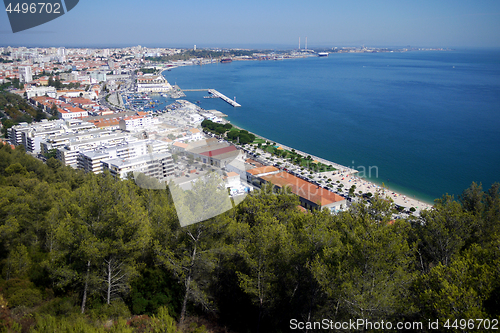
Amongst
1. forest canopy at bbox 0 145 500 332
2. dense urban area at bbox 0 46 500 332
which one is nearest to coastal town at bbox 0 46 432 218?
dense urban area at bbox 0 46 500 332

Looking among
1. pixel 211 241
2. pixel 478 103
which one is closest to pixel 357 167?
pixel 211 241

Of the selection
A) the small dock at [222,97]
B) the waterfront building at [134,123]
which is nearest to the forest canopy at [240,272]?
the waterfront building at [134,123]

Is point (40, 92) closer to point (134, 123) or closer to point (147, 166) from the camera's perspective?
point (134, 123)

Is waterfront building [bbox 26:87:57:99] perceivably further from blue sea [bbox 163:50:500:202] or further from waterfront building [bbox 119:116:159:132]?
waterfront building [bbox 119:116:159:132]

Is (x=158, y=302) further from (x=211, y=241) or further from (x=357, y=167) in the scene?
(x=357, y=167)

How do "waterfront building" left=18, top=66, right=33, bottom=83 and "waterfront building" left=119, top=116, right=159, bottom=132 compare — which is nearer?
"waterfront building" left=119, top=116, right=159, bottom=132

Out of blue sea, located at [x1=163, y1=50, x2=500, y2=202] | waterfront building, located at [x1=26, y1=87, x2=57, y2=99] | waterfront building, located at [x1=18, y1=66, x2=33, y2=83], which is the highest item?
waterfront building, located at [x1=18, y1=66, x2=33, y2=83]

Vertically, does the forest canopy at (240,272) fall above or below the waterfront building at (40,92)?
below

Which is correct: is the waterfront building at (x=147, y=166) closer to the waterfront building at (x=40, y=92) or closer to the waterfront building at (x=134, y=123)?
the waterfront building at (x=134, y=123)
